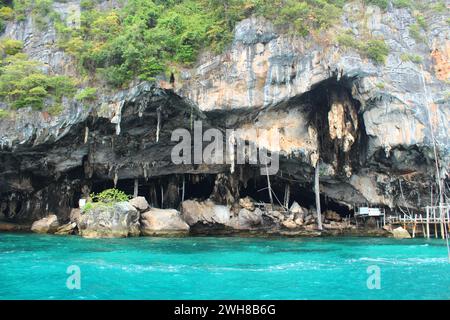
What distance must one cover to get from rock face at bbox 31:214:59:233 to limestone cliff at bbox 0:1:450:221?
2.70 meters

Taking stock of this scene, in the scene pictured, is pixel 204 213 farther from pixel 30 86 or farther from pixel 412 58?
pixel 412 58

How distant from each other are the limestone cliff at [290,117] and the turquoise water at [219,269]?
6.22 metres

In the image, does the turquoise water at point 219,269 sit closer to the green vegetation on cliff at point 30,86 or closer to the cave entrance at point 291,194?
the green vegetation on cliff at point 30,86

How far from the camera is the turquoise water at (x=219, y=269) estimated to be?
10508mm

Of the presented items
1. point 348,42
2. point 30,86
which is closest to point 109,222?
point 30,86

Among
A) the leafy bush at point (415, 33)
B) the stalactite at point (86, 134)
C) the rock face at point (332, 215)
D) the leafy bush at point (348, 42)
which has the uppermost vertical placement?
the leafy bush at point (415, 33)

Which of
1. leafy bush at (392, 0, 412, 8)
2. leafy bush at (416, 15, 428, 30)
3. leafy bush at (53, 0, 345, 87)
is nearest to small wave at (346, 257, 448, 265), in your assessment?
leafy bush at (53, 0, 345, 87)

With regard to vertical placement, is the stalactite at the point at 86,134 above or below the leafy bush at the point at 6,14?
below

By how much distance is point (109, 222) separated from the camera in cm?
2312

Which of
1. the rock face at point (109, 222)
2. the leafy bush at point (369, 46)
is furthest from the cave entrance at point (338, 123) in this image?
the rock face at point (109, 222)

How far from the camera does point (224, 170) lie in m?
27.9

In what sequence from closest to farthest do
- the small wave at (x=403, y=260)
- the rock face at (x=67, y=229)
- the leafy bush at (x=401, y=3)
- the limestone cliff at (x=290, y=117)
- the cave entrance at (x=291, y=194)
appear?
the small wave at (x=403, y=260), the limestone cliff at (x=290, y=117), the rock face at (x=67, y=229), the leafy bush at (x=401, y=3), the cave entrance at (x=291, y=194)

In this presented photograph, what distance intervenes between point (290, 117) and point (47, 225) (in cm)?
1542
